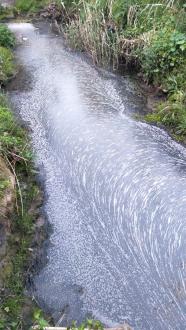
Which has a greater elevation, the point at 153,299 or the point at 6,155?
the point at 6,155

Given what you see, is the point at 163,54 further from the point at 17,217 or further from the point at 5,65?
the point at 17,217

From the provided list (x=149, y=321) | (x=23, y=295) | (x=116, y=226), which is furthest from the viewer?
(x=116, y=226)

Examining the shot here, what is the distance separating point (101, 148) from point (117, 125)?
837mm

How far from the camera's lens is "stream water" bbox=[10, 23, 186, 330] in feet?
15.5

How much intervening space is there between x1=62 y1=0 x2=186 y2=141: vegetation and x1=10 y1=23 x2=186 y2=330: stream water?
52 centimetres

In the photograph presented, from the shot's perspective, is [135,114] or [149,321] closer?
Answer: [149,321]

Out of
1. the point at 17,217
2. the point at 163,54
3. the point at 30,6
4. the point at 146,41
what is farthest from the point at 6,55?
the point at 17,217

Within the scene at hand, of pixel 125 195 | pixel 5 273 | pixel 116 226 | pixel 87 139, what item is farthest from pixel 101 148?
pixel 5 273

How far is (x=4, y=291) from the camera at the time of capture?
4750 millimetres

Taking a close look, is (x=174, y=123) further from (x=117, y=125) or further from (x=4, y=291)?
(x=4, y=291)

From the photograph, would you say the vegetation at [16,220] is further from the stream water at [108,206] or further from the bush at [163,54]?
the bush at [163,54]

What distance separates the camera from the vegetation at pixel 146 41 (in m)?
8.12

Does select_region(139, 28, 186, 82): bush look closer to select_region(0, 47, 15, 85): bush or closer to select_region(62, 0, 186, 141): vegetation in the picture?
select_region(62, 0, 186, 141): vegetation

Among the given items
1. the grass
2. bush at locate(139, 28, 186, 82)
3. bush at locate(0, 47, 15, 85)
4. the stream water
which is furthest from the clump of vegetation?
the grass
